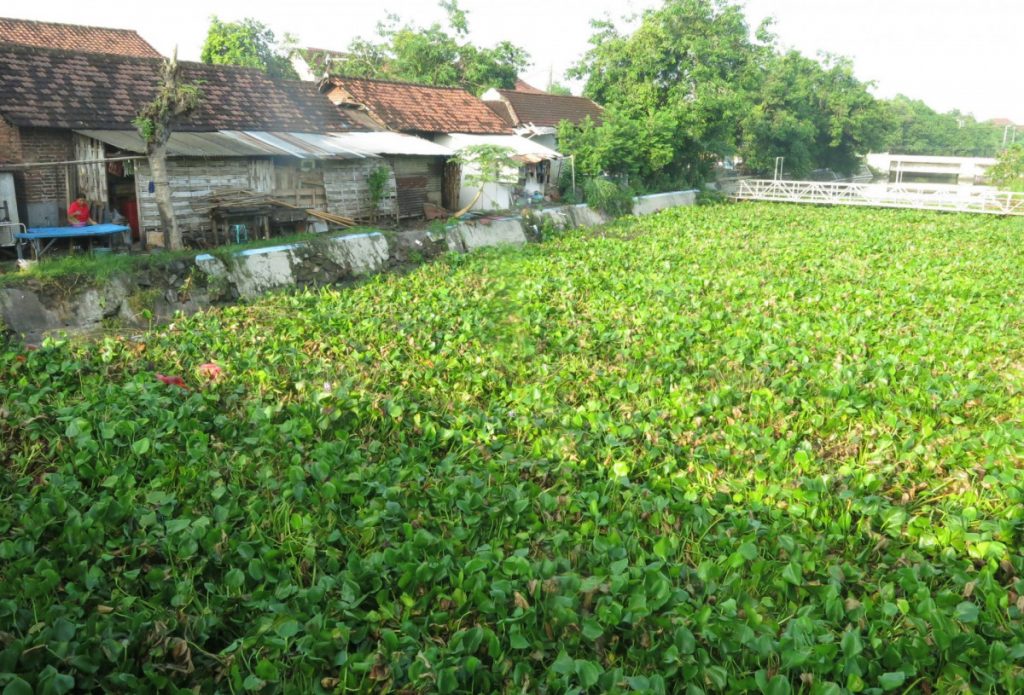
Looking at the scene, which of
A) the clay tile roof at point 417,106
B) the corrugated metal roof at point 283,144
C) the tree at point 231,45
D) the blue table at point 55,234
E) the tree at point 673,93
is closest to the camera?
the blue table at point 55,234

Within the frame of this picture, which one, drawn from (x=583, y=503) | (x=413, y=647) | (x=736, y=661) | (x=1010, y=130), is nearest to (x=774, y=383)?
(x=583, y=503)

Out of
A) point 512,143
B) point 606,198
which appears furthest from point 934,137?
point 512,143

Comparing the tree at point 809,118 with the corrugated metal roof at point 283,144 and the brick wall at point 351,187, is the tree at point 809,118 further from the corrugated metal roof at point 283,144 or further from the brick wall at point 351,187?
the brick wall at point 351,187

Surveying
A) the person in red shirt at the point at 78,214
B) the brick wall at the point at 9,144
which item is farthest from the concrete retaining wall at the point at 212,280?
the brick wall at the point at 9,144

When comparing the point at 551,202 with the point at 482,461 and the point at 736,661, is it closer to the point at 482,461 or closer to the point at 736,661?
the point at 482,461

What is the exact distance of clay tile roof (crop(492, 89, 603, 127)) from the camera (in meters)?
27.3

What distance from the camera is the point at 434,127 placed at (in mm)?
21562

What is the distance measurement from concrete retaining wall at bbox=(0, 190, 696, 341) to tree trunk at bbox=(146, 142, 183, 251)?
132 cm

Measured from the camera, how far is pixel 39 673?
323 centimetres

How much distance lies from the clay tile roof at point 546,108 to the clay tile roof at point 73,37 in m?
11.7

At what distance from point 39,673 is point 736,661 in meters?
3.17

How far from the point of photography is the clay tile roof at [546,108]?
27.3 meters

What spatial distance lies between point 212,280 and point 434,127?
11887 mm

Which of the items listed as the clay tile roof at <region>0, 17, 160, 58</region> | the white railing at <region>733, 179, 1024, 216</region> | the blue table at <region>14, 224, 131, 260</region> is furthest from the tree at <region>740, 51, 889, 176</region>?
the blue table at <region>14, 224, 131, 260</region>
